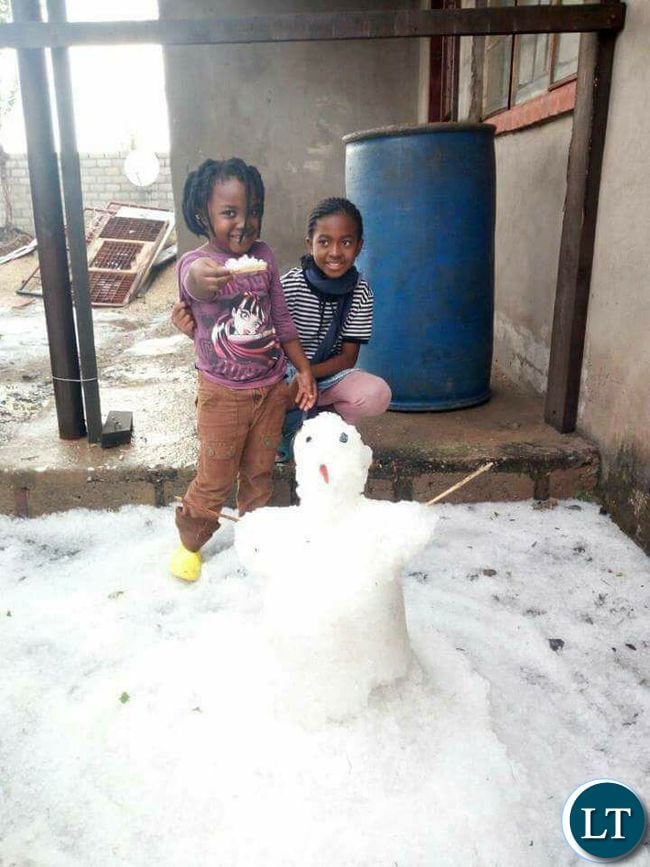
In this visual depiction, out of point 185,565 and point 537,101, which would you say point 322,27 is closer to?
point 537,101

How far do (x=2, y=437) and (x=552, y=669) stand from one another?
243cm

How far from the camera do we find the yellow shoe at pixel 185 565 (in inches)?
89.9

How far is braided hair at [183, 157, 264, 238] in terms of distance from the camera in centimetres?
195

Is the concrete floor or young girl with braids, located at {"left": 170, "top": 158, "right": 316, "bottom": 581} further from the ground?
young girl with braids, located at {"left": 170, "top": 158, "right": 316, "bottom": 581}

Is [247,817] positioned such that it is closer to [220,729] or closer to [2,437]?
[220,729]

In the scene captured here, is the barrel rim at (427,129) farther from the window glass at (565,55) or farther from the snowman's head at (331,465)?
the snowman's head at (331,465)

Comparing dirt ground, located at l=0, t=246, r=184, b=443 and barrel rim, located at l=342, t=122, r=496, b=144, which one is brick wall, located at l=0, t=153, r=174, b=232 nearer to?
dirt ground, located at l=0, t=246, r=184, b=443

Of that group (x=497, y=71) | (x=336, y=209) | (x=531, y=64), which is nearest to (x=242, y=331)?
(x=336, y=209)

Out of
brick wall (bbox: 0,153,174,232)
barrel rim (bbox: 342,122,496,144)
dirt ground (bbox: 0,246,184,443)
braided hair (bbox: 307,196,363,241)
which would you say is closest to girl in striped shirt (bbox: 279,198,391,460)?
braided hair (bbox: 307,196,363,241)

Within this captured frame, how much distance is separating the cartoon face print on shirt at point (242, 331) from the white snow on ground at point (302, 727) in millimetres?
741

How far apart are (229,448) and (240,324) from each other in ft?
1.30

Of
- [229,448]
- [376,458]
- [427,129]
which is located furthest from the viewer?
[427,129]

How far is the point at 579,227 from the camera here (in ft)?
8.79

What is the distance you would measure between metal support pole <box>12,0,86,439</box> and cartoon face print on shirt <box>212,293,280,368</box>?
1032 mm
